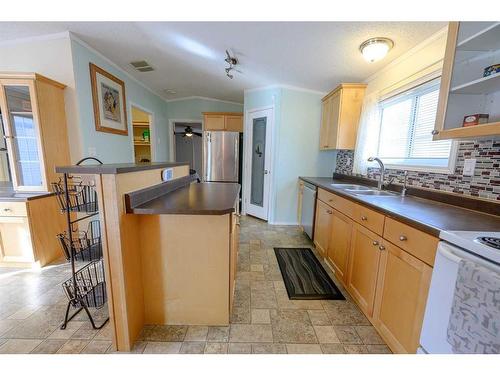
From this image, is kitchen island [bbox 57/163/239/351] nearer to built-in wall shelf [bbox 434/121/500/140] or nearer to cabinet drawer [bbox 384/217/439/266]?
cabinet drawer [bbox 384/217/439/266]

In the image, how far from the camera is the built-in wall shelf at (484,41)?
3.56 feet

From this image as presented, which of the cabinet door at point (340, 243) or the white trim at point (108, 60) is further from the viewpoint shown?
the white trim at point (108, 60)

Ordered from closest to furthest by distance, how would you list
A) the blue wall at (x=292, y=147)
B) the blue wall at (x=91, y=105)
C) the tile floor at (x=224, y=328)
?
the tile floor at (x=224, y=328)
the blue wall at (x=91, y=105)
the blue wall at (x=292, y=147)

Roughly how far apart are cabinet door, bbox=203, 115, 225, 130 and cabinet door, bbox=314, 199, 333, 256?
8.55ft

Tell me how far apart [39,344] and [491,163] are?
306 centimetres

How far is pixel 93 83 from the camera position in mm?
2428

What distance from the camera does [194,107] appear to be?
185 inches

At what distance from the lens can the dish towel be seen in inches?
27.5

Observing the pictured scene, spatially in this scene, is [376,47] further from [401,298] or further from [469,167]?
[401,298]

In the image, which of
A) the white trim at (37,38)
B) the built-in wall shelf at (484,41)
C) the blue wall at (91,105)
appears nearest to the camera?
the built-in wall shelf at (484,41)

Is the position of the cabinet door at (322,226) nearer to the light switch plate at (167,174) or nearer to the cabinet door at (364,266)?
the cabinet door at (364,266)

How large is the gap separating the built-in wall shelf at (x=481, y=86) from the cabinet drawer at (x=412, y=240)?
89 centimetres

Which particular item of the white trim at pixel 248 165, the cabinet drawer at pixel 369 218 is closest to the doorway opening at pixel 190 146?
the white trim at pixel 248 165
